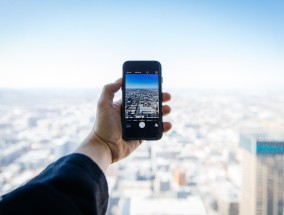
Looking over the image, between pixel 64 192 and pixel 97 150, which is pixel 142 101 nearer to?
pixel 97 150

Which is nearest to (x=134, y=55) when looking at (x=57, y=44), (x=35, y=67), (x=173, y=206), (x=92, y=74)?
(x=92, y=74)

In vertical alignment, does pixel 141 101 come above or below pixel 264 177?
above

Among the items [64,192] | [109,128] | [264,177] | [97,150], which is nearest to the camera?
[64,192]

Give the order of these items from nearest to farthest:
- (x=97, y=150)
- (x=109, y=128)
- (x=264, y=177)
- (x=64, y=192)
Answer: (x=64, y=192) < (x=97, y=150) < (x=109, y=128) < (x=264, y=177)

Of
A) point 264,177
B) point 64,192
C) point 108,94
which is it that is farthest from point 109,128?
point 264,177

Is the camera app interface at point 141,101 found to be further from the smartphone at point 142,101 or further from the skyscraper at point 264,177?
the skyscraper at point 264,177

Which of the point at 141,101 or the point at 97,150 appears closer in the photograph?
the point at 97,150

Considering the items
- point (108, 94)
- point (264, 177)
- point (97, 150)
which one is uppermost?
point (108, 94)

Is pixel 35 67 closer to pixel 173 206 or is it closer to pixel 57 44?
pixel 57 44
